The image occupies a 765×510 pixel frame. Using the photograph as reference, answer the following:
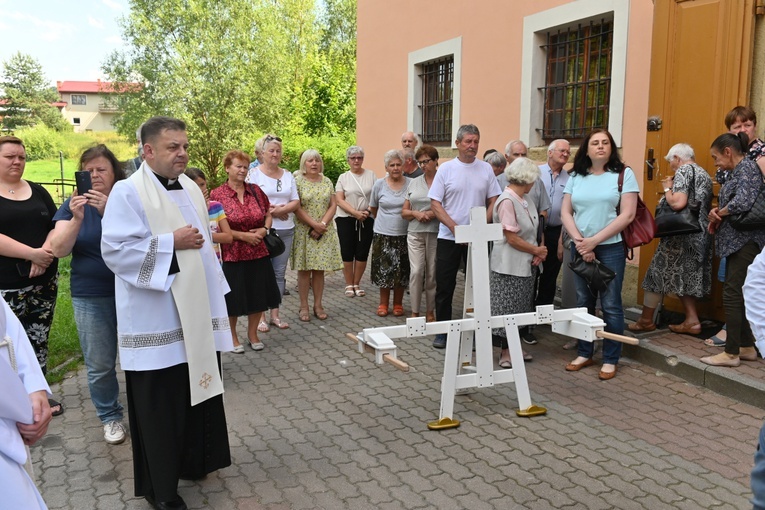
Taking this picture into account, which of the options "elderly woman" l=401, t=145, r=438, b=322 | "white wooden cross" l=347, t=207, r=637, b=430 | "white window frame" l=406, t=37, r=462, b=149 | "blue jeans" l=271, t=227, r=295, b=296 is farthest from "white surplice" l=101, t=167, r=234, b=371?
"white window frame" l=406, t=37, r=462, b=149

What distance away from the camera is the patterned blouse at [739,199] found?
209 inches

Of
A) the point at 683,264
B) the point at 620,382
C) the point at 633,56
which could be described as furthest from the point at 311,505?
the point at 633,56

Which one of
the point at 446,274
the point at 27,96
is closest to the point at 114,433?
the point at 446,274

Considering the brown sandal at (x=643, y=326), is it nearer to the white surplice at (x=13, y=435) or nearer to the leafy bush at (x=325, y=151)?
the white surplice at (x=13, y=435)

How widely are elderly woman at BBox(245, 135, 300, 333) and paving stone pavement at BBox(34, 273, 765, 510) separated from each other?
1323mm

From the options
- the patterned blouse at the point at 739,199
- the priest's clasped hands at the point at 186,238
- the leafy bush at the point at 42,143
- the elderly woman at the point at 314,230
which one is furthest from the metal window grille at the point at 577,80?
the leafy bush at the point at 42,143

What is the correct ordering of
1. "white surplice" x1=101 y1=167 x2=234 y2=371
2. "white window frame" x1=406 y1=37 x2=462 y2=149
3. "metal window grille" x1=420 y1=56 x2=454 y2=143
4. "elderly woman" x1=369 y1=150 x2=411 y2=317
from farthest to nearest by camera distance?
"metal window grille" x1=420 y1=56 x2=454 y2=143 < "white window frame" x1=406 y1=37 x2=462 y2=149 < "elderly woman" x1=369 y1=150 x2=411 y2=317 < "white surplice" x1=101 y1=167 x2=234 y2=371

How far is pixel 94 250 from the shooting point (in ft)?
14.4

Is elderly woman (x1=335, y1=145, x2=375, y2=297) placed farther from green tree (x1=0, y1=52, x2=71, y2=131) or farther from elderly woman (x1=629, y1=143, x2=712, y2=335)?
green tree (x1=0, y1=52, x2=71, y2=131)

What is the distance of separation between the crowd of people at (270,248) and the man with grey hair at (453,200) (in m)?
0.01

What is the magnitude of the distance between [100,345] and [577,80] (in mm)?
6342

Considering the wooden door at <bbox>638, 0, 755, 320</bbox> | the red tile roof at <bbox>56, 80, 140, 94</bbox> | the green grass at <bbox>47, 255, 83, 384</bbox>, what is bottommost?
the green grass at <bbox>47, 255, 83, 384</bbox>

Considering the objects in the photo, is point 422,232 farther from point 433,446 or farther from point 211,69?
point 211,69

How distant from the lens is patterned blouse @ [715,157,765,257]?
5.31 m
